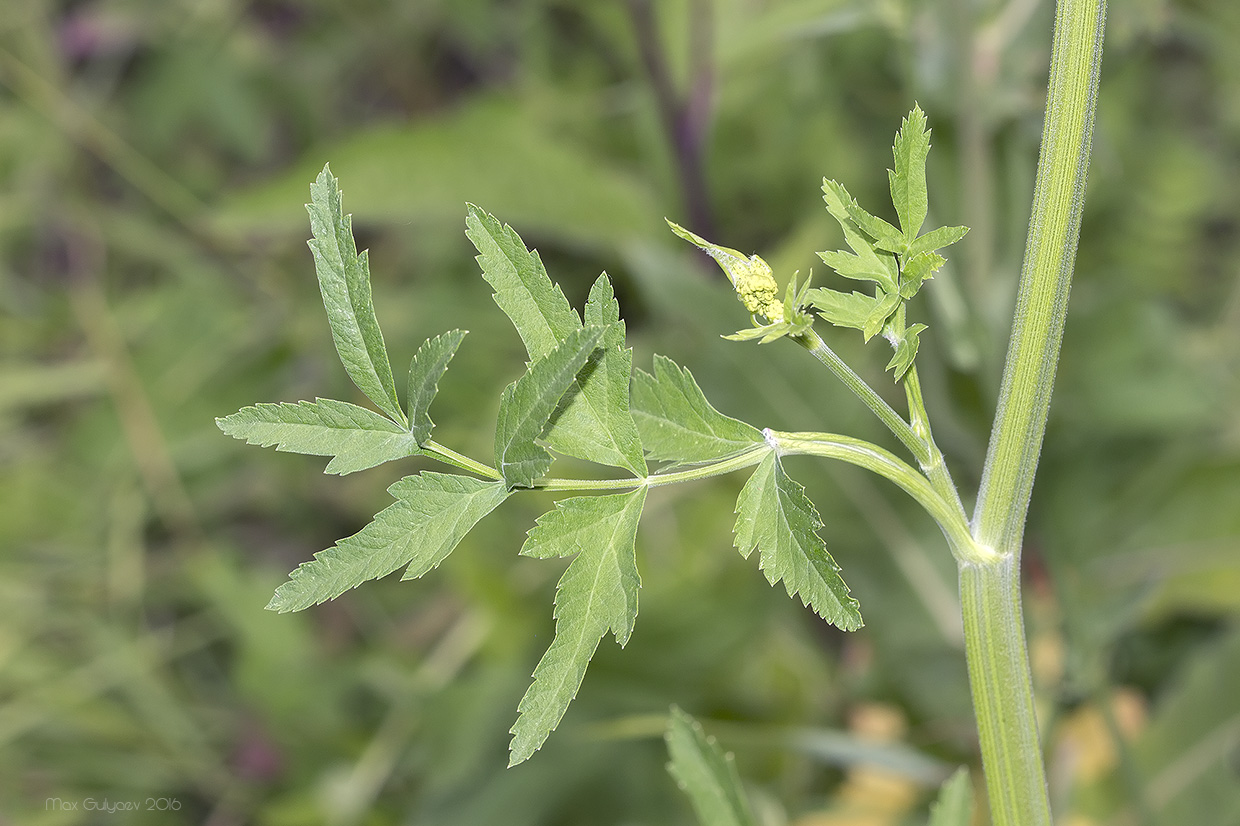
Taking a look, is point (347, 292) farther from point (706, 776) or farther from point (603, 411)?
point (706, 776)

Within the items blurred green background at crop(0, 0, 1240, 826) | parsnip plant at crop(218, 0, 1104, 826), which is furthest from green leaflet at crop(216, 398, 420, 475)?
blurred green background at crop(0, 0, 1240, 826)

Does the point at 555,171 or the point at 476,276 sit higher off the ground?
the point at 555,171

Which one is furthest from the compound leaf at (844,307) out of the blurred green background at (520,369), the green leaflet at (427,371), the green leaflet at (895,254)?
the blurred green background at (520,369)

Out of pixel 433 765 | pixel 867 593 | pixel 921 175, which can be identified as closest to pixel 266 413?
pixel 921 175

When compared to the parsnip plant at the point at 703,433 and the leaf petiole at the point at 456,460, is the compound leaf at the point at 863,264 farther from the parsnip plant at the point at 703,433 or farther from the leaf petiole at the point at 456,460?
the leaf petiole at the point at 456,460

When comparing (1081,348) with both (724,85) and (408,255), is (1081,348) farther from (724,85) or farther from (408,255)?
(408,255)

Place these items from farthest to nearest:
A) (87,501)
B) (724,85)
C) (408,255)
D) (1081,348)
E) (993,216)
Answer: (408,255) → (87,501) → (724,85) → (1081,348) → (993,216)
